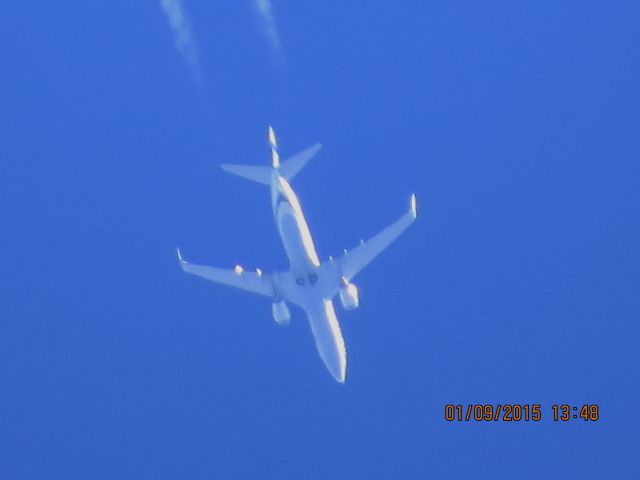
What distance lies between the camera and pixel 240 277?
72.8 meters

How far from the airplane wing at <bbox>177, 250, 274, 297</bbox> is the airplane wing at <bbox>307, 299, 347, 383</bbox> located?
102 inches

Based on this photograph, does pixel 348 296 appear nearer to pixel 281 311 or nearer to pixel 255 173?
pixel 281 311

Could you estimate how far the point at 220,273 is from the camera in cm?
7344

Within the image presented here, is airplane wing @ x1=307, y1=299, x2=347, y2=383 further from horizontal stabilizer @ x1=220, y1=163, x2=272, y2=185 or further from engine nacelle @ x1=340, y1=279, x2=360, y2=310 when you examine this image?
horizontal stabilizer @ x1=220, y1=163, x2=272, y2=185

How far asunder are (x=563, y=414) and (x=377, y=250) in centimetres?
2105

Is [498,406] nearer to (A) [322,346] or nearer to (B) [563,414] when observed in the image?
(B) [563,414]

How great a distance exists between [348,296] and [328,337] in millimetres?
2329

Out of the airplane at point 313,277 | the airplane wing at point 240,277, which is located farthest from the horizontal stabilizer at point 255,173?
the airplane wing at point 240,277

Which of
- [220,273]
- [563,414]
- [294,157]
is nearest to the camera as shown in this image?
[294,157]

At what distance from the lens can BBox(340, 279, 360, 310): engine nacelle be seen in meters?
70.5

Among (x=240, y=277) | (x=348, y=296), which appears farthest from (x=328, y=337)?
(x=240, y=277)

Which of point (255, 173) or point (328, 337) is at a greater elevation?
point (255, 173)

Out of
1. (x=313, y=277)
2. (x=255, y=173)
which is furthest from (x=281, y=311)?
(x=255, y=173)

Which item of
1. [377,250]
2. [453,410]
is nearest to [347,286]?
[377,250]
